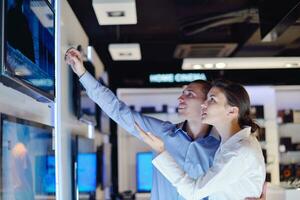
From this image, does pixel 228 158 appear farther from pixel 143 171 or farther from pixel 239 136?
pixel 143 171

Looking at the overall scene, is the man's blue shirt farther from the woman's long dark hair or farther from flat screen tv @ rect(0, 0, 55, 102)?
the woman's long dark hair

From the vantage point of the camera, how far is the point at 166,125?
3.07m

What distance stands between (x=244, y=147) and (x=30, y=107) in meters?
0.97

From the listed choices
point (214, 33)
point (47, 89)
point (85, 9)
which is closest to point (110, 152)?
point (214, 33)

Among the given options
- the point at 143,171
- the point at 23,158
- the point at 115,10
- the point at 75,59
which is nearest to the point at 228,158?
the point at 23,158

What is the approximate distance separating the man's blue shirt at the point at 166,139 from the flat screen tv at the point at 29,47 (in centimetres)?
33

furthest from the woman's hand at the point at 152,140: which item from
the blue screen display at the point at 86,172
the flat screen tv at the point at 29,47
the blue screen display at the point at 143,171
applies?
the blue screen display at the point at 143,171

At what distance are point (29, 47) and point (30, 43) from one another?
28 mm

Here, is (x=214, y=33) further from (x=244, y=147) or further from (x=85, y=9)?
(x=244, y=147)

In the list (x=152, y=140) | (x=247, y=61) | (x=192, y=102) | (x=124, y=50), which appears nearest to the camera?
(x=152, y=140)

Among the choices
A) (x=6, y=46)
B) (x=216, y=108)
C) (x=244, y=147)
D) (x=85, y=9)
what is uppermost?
(x=85, y=9)

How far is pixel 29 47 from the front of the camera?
203 centimetres

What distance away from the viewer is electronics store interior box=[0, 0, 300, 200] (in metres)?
2.02

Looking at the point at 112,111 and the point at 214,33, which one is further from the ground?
the point at 214,33
